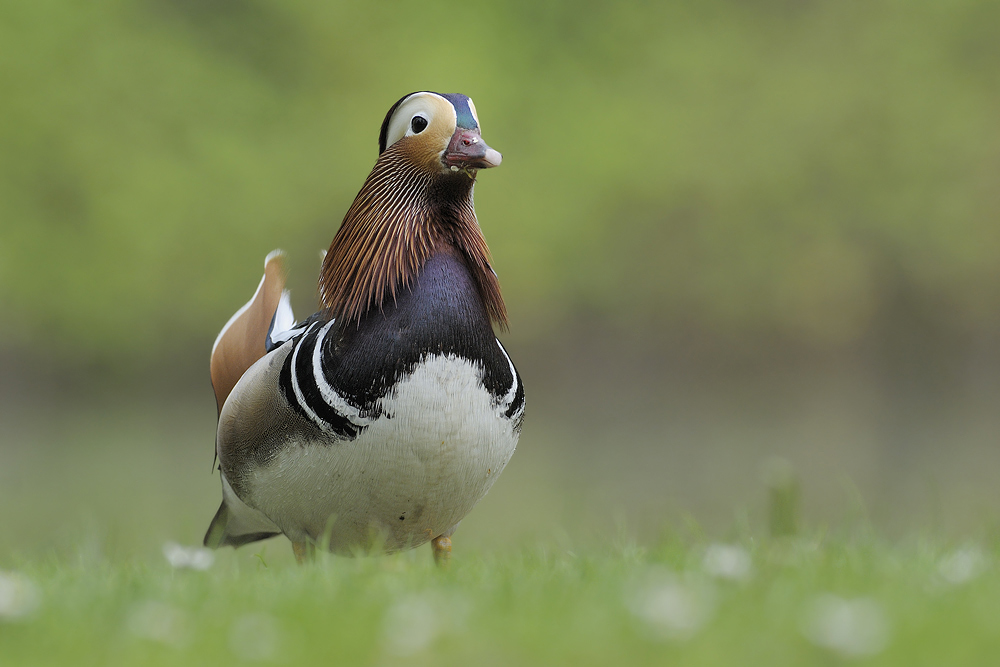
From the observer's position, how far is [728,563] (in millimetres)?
2266

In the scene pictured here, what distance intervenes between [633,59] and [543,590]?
2363 cm

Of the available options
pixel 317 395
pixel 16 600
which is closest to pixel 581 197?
pixel 317 395

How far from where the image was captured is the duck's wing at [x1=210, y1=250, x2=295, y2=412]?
12.3 feet

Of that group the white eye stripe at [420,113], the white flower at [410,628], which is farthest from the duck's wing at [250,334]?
the white flower at [410,628]

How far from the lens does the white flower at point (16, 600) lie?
185 cm

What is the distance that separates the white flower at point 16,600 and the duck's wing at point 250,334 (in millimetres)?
1596

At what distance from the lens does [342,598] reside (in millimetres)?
1984

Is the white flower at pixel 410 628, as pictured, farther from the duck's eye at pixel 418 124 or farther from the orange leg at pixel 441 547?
the duck's eye at pixel 418 124

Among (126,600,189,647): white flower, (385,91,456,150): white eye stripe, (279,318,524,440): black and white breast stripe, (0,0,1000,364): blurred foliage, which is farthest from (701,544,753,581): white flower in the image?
(0,0,1000,364): blurred foliage

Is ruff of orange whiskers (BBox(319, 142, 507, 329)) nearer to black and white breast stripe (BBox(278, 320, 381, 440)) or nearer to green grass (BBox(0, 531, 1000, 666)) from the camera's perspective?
black and white breast stripe (BBox(278, 320, 381, 440))

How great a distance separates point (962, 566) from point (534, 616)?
47.5 inches

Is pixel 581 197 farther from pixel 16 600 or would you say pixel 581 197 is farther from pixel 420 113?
pixel 16 600

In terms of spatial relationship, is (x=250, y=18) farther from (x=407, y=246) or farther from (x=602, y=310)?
(x=407, y=246)

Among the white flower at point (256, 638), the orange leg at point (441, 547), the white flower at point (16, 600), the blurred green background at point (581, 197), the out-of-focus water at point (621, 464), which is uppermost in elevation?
the blurred green background at point (581, 197)
